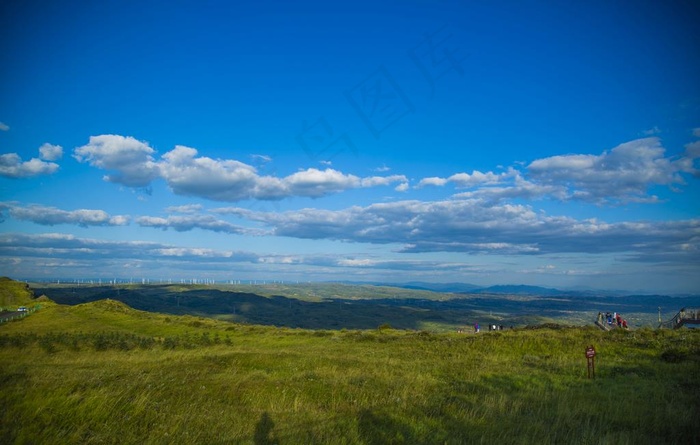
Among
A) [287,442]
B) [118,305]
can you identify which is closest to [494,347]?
[287,442]

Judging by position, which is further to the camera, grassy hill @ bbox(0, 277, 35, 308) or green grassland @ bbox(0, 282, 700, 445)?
grassy hill @ bbox(0, 277, 35, 308)

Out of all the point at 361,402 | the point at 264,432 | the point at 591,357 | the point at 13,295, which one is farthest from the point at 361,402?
the point at 13,295

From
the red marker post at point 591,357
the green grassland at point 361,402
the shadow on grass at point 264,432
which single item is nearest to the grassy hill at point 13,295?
the green grassland at point 361,402

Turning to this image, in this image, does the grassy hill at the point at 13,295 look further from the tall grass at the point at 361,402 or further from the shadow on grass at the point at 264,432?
the shadow on grass at the point at 264,432

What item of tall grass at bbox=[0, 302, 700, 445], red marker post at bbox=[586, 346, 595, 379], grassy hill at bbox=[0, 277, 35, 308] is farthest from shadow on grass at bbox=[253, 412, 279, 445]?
grassy hill at bbox=[0, 277, 35, 308]

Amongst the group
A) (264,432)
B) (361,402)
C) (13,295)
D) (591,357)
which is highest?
(264,432)

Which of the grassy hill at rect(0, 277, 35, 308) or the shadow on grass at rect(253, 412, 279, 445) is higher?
the shadow on grass at rect(253, 412, 279, 445)

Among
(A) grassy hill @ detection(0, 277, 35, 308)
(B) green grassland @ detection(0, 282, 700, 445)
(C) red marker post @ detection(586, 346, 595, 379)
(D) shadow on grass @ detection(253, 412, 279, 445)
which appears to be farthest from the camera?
(A) grassy hill @ detection(0, 277, 35, 308)

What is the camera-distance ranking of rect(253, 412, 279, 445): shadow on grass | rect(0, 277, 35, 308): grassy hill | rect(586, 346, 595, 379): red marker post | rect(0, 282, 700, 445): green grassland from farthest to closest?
rect(0, 277, 35, 308): grassy hill, rect(586, 346, 595, 379): red marker post, rect(0, 282, 700, 445): green grassland, rect(253, 412, 279, 445): shadow on grass

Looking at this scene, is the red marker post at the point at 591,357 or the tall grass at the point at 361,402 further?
the red marker post at the point at 591,357

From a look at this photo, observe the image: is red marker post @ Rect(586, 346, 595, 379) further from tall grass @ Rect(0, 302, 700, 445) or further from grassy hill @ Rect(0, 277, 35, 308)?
grassy hill @ Rect(0, 277, 35, 308)

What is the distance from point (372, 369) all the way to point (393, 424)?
30.9 feet

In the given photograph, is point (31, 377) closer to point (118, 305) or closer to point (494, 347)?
point (494, 347)

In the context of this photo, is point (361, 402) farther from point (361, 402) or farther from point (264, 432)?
point (264, 432)
